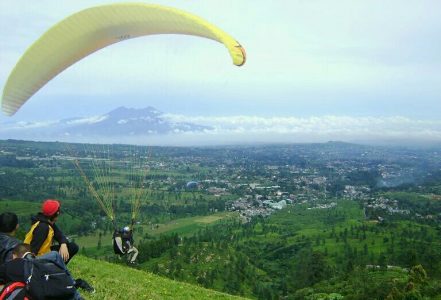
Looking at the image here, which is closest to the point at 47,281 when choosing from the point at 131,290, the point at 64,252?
the point at 64,252

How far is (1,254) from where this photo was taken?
6.35 m

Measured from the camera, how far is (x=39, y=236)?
278 inches

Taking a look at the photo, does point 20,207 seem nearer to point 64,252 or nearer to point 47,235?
point 47,235

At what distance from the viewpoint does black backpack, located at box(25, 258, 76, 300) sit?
16.9ft

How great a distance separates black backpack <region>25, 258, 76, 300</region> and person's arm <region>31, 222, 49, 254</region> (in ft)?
5.25

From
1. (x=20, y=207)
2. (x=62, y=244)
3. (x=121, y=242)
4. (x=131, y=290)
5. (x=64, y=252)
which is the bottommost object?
(x=20, y=207)

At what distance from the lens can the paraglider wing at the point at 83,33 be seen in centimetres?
1242

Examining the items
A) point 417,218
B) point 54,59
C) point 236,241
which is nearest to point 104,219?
point 236,241

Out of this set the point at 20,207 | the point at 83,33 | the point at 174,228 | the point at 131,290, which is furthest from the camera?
the point at 174,228

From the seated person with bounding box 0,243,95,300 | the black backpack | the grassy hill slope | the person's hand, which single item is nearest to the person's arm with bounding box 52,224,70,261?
the person's hand

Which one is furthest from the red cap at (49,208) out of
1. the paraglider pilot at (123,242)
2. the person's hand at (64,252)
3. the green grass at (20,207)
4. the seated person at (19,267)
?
the green grass at (20,207)

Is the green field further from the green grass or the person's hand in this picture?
the person's hand

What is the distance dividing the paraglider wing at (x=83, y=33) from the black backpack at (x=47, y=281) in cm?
785

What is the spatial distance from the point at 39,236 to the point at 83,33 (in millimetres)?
8541
